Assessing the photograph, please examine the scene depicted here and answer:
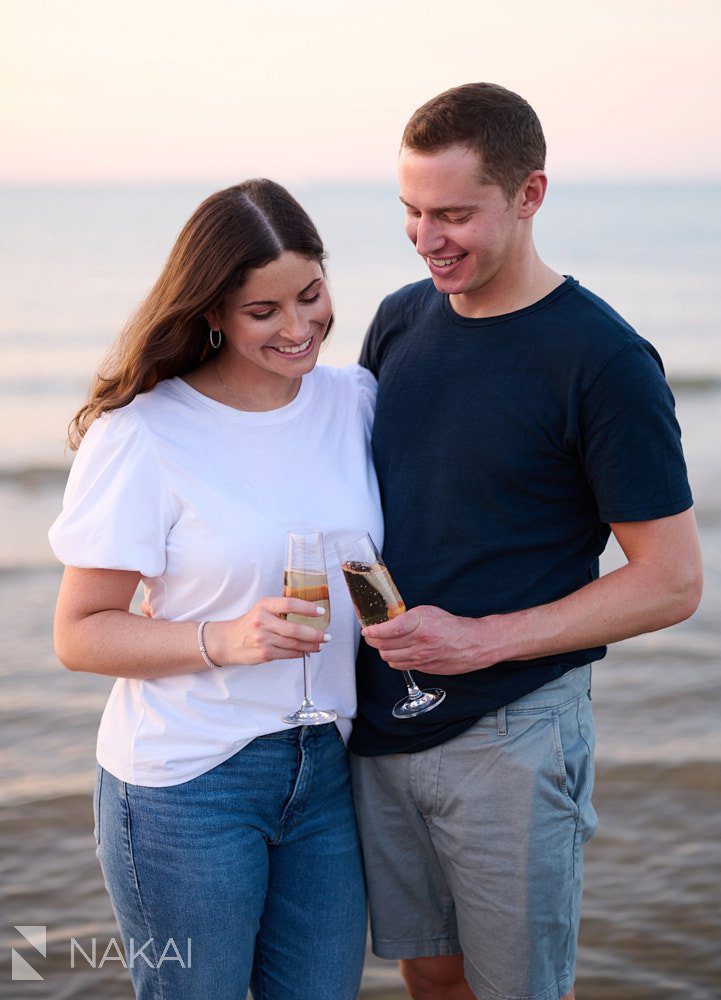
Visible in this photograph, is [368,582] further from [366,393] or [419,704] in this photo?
[366,393]

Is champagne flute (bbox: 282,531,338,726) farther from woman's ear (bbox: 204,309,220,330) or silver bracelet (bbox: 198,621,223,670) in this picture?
woman's ear (bbox: 204,309,220,330)

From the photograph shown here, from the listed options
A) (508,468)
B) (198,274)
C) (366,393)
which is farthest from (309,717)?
(198,274)

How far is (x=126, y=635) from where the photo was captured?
2.56 m

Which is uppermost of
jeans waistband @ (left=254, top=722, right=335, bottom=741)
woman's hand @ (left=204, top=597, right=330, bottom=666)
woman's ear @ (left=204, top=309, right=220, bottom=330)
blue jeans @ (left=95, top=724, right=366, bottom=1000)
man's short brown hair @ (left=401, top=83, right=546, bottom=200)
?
man's short brown hair @ (left=401, top=83, right=546, bottom=200)

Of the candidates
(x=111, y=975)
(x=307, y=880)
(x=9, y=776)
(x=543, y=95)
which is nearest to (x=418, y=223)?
(x=307, y=880)

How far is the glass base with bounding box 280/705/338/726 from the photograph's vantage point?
260 cm

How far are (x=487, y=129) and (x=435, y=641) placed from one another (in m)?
1.21

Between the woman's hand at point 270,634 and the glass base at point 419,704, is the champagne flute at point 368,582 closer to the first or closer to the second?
the woman's hand at point 270,634

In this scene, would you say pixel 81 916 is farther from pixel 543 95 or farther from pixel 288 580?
pixel 543 95

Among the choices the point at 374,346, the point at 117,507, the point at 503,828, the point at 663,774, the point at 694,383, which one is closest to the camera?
the point at 117,507

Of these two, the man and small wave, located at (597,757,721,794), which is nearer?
the man

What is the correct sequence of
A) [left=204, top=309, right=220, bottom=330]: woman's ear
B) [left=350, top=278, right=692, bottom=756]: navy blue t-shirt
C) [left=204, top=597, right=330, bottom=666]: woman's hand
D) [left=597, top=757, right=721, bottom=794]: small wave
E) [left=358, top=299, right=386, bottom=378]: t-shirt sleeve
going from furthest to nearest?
[left=597, top=757, right=721, bottom=794]: small wave, [left=358, top=299, right=386, bottom=378]: t-shirt sleeve, [left=204, top=309, right=220, bottom=330]: woman's ear, [left=350, top=278, right=692, bottom=756]: navy blue t-shirt, [left=204, top=597, right=330, bottom=666]: woman's hand

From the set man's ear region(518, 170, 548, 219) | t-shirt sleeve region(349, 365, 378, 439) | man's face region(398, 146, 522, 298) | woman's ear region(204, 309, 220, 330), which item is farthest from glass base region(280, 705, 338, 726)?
man's ear region(518, 170, 548, 219)

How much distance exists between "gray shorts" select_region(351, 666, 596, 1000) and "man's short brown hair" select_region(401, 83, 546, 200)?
1269 mm
